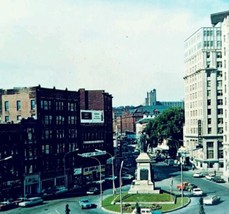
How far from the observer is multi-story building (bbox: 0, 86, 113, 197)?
85.7m

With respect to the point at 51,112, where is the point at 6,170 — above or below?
below

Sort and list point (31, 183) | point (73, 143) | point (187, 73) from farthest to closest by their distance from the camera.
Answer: point (187, 73)
point (73, 143)
point (31, 183)

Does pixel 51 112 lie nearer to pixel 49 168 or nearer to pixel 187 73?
pixel 49 168

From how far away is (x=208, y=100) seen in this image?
121938 millimetres

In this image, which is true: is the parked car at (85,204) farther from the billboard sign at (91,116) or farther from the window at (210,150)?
the window at (210,150)

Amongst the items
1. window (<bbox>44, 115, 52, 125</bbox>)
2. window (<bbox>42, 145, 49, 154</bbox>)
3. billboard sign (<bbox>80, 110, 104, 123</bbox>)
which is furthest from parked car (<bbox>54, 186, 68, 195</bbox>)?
billboard sign (<bbox>80, 110, 104, 123</bbox>)

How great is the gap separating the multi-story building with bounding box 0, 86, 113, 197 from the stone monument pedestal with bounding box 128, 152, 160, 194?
19.0 m

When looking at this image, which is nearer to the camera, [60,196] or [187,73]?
[60,196]

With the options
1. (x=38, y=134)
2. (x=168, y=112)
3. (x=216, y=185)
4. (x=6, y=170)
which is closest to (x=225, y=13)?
(x=168, y=112)

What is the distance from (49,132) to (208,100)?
154ft

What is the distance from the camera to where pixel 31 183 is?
8506cm

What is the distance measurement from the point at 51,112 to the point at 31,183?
14304mm

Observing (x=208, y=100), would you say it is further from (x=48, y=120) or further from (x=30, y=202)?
(x=30, y=202)

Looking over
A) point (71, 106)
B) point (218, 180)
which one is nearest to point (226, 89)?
point (218, 180)
